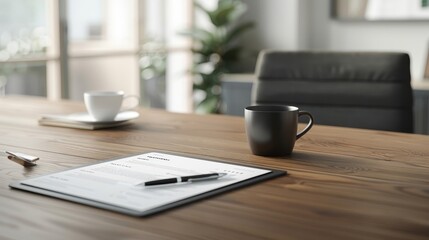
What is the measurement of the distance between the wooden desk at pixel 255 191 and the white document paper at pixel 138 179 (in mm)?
38

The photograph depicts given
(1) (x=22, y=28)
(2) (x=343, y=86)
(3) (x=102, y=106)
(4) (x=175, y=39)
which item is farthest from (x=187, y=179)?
(4) (x=175, y=39)

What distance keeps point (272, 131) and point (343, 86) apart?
0.80 meters

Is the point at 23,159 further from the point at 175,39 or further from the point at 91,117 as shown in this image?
the point at 175,39

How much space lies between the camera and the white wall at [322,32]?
13.6 ft

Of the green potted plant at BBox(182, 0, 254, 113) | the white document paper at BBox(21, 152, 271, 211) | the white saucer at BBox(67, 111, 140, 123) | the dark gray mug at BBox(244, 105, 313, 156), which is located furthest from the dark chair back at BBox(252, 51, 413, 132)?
the green potted plant at BBox(182, 0, 254, 113)

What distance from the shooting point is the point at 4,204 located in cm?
94

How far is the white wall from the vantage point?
4.16m

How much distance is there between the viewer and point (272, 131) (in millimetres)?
1246

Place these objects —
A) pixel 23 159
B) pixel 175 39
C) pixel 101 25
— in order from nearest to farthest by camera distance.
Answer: pixel 23 159 → pixel 101 25 → pixel 175 39

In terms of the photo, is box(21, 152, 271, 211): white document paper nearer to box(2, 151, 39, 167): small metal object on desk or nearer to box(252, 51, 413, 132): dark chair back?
box(2, 151, 39, 167): small metal object on desk

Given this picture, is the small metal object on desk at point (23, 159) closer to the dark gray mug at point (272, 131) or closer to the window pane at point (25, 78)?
the dark gray mug at point (272, 131)

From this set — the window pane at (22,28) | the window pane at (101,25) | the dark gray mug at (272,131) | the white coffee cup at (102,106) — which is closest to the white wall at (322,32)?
the window pane at (101,25)

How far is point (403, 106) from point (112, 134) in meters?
0.85

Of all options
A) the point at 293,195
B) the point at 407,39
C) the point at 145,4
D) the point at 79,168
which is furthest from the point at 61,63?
the point at 293,195
